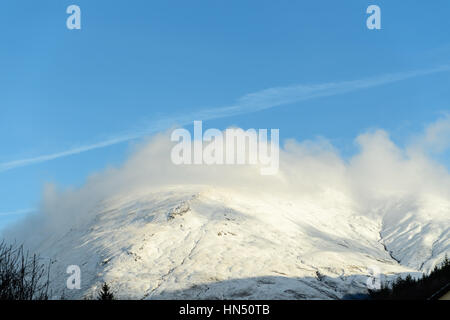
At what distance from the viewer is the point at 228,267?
196 metres
